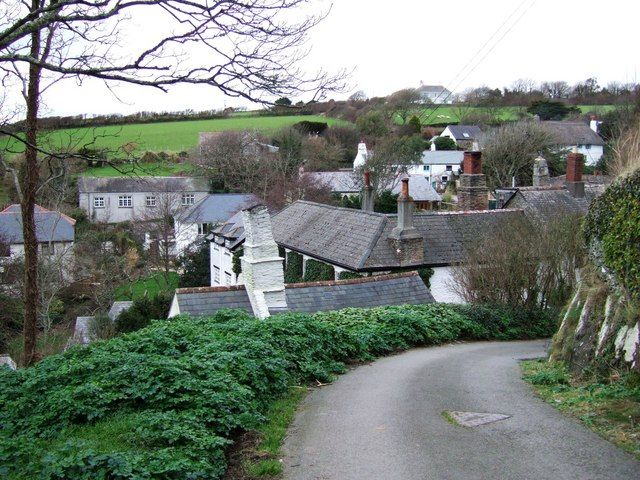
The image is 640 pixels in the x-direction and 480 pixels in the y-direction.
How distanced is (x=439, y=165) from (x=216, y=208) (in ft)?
108

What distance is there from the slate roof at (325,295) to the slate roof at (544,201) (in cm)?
708

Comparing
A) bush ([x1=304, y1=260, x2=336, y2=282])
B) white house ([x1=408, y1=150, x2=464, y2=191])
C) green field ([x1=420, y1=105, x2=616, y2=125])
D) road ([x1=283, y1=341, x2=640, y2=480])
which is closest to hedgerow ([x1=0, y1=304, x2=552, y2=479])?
road ([x1=283, y1=341, x2=640, y2=480])

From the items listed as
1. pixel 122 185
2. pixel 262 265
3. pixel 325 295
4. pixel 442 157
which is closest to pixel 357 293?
pixel 325 295

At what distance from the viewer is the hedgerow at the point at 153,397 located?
19.0ft

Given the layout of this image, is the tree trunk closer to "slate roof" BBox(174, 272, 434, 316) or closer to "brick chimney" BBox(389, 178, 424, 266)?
"slate roof" BBox(174, 272, 434, 316)

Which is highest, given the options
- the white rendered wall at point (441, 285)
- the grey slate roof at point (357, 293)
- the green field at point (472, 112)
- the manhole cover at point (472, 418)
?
the green field at point (472, 112)

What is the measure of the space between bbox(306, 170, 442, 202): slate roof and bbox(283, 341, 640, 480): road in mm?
46032

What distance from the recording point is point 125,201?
65750 millimetres

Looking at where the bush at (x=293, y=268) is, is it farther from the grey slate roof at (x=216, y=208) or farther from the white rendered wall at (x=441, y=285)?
the grey slate roof at (x=216, y=208)

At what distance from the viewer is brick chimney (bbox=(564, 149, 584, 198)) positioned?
3170 cm

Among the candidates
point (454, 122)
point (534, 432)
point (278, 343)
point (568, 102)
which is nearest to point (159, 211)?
point (278, 343)

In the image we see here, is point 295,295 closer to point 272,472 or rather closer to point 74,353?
point 74,353

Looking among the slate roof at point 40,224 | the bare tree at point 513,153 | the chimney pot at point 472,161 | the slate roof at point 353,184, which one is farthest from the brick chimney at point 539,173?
the slate roof at point 40,224

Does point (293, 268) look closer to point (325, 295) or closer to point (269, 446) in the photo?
point (325, 295)
